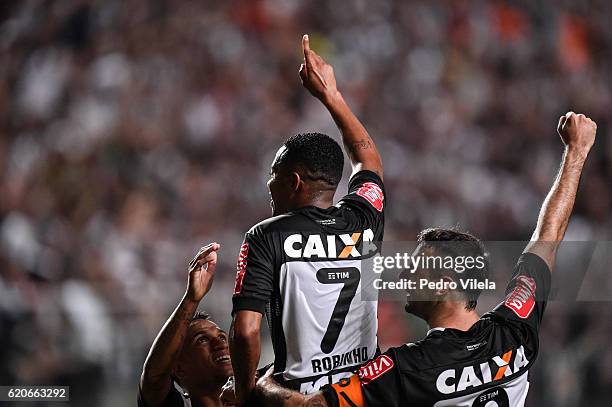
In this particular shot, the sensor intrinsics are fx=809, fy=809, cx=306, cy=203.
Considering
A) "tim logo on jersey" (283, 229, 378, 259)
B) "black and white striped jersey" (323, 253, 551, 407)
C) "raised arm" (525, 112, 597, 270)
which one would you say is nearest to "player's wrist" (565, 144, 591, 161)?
"raised arm" (525, 112, 597, 270)

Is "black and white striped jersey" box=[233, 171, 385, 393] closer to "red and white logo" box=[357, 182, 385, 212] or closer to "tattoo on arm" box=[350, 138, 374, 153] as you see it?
"red and white logo" box=[357, 182, 385, 212]

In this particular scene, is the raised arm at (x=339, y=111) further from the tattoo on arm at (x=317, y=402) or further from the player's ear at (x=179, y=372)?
the player's ear at (x=179, y=372)

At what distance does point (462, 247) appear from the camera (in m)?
2.87

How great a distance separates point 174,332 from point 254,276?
1.86 feet

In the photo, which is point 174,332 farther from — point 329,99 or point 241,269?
point 329,99

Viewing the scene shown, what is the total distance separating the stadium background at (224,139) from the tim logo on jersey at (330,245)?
9.28 ft

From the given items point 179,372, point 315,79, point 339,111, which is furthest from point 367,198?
point 179,372

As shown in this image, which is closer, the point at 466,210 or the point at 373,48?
the point at 466,210

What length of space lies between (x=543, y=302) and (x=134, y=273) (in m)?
4.41

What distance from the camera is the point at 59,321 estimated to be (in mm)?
6027

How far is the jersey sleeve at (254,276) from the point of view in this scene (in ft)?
8.49

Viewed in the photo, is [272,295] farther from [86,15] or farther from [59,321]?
[86,15]

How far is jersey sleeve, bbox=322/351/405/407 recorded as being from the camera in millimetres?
2559

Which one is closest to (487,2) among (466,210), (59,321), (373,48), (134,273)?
(373,48)
